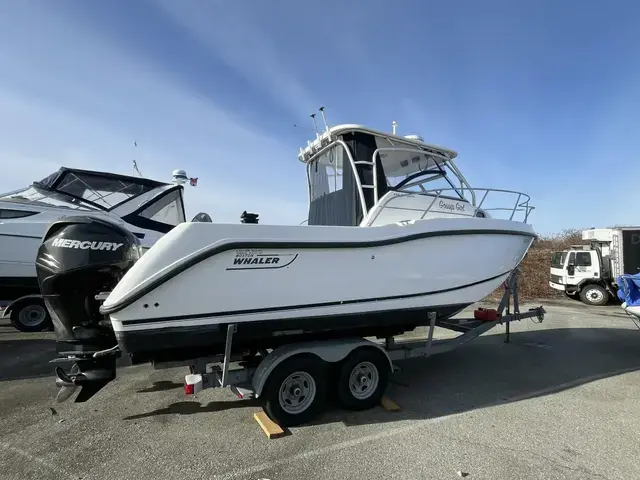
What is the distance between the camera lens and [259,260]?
3.61 m

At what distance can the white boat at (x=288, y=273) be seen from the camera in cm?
333

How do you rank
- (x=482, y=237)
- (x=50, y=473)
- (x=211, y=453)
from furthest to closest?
(x=482, y=237), (x=211, y=453), (x=50, y=473)

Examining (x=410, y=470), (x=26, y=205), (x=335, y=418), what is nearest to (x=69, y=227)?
(x=335, y=418)

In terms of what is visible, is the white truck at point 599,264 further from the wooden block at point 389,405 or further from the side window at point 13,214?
the side window at point 13,214

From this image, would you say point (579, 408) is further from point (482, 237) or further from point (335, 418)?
point (335, 418)

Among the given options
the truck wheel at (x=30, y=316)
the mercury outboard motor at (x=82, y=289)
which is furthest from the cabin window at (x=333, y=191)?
the truck wheel at (x=30, y=316)

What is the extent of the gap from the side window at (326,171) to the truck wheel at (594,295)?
11287 millimetres

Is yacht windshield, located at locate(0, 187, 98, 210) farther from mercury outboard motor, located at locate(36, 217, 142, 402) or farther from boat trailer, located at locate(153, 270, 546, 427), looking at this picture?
boat trailer, located at locate(153, 270, 546, 427)

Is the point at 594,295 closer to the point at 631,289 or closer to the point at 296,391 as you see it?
the point at 631,289

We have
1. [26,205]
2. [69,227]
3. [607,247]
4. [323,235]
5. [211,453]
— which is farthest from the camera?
[607,247]

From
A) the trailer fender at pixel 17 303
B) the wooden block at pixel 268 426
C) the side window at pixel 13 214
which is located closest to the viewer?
the wooden block at pixel 268 426

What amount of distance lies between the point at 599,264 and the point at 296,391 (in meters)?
12.8

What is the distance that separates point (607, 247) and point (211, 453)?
14026 millimetres

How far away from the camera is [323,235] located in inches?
152
